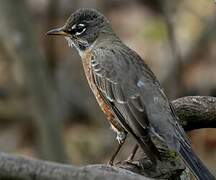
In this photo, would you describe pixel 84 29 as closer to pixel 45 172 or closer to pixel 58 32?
pixel 58 32

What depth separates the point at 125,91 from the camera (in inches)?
258

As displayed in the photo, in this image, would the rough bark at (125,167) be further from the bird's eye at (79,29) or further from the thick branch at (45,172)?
the bird's eye at (79,29)

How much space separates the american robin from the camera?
19.5 feet

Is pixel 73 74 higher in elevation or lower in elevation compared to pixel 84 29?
lower

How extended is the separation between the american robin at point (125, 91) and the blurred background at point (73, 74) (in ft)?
4.61

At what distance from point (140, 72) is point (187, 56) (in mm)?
4943

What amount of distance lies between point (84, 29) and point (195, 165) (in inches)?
85.8

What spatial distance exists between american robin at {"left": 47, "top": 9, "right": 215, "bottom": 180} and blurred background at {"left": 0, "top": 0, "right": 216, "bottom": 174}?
1.40 meters

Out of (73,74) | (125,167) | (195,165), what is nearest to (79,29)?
(125,167)

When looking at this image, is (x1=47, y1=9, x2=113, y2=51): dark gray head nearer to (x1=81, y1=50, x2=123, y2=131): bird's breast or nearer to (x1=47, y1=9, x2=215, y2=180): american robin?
(x1=47, y1=9, x2=215, y2=180): american robin

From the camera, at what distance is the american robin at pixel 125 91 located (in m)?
5.95

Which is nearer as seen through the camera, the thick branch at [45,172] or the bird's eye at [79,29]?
the thick branch at [45,172]

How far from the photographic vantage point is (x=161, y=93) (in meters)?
6.63

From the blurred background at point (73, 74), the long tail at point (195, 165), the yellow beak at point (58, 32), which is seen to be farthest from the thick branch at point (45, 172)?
the blurred background at point (73, 74)
